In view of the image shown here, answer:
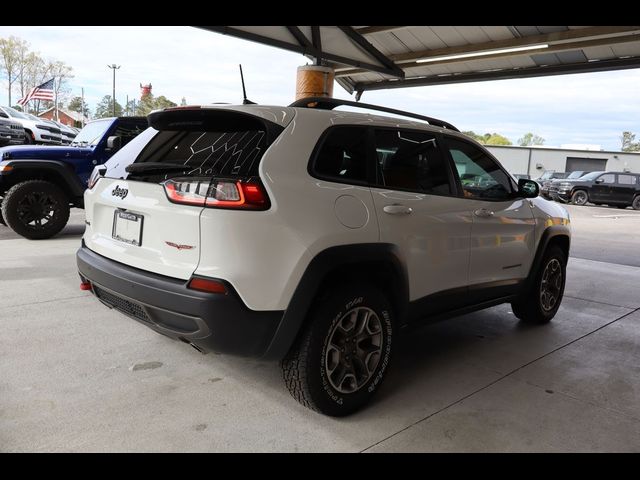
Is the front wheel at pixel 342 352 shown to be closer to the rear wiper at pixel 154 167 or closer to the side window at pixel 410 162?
the side window at pixel 410 162

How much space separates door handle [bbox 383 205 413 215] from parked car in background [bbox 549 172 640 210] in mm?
21949

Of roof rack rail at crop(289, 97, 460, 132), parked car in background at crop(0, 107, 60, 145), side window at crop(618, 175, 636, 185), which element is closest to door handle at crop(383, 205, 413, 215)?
roof rack rail at crop(289, 97, 460, 132)

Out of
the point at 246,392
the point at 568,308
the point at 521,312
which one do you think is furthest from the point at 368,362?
the point at 568,308

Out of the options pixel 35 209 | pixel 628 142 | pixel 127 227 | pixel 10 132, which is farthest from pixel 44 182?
pixel 628 142

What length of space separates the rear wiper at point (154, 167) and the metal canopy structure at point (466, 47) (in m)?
6.10

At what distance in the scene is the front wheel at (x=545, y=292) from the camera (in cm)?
449

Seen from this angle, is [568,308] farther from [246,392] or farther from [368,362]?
[246,392]

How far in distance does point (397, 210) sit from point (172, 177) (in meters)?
1.27

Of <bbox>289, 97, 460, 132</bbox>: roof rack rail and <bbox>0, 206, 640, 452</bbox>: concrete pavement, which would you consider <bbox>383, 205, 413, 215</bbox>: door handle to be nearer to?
<bbox>289, 97, 460, 132</bbox>: roof rack rail

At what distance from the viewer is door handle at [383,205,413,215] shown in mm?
2936

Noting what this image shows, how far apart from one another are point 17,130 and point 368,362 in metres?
18.5

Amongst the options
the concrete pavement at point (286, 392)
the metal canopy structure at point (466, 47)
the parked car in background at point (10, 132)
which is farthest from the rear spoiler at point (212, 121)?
the parked car in background at point (10, 132)
